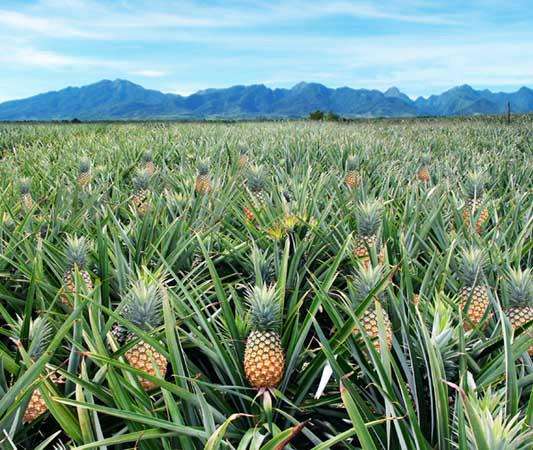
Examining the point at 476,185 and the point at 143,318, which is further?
the point at 476,185

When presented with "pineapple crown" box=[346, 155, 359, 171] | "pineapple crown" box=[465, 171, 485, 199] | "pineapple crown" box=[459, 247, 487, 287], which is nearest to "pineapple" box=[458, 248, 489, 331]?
"pineapple crown" box=[459, 247, 487, 287]

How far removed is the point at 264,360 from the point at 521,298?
2.63ft

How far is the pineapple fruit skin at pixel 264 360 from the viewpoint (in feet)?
3.98

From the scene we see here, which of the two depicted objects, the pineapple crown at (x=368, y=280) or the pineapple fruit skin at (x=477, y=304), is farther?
the pineapple fruit skin at (x=477, y=304)

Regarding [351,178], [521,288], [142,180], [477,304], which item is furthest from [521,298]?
[142,180]

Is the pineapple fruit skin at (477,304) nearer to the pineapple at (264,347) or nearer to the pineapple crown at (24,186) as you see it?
the pineapple at (264,347)

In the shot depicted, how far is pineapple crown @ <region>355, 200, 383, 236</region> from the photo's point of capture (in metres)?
1.99

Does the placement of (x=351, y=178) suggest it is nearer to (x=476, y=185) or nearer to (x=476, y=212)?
(x=476, y=185)

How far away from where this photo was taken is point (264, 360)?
3.97 ft

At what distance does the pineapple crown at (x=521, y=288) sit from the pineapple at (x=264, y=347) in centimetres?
72

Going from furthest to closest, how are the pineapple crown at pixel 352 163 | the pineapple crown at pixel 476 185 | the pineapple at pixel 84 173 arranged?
1. the pineapple crown at pixel 352 163
2. the pineapple at pixel 84 173
3. the pineapple crown at pixel 476 185

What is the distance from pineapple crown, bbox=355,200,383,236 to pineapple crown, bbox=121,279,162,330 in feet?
3.26

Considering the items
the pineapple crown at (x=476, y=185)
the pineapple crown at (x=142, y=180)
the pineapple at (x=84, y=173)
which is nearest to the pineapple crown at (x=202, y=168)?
the pineapple crown at (x=142, y=180)

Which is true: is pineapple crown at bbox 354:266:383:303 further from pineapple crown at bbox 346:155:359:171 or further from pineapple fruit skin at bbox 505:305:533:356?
pineapple crown at bbox 346:155:359:171
